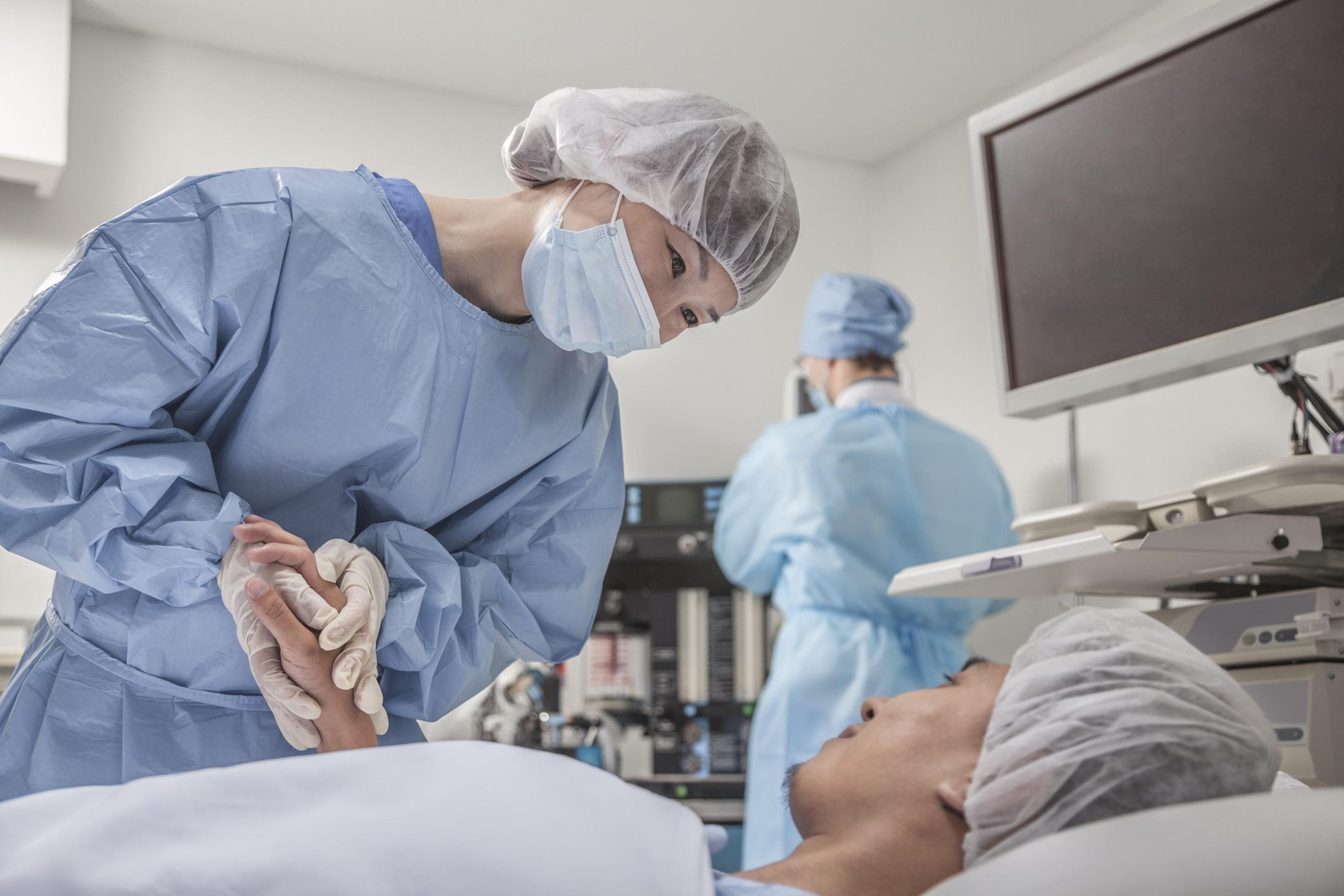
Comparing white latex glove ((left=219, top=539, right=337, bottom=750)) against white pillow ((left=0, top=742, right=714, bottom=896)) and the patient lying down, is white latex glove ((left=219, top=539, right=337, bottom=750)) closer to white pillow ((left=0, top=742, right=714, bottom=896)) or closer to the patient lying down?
the patient lying down

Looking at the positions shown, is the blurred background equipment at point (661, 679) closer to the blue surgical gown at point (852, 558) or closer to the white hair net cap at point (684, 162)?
the blue surgical gown at point (852, 558)

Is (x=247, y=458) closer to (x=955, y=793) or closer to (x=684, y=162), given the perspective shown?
(x=684, y=162)

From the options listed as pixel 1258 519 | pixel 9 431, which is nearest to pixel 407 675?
pixel 9 431

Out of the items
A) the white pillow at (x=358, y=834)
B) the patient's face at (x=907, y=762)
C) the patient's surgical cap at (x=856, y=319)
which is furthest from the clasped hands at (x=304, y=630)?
the patient's surgical cap at (x=856, y=319)

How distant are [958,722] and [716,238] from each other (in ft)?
2.13

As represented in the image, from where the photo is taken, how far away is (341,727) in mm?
1125

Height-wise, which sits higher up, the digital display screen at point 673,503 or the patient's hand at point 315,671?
the digital display screen at point 673,503

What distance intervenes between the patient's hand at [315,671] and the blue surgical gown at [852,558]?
4.78ft

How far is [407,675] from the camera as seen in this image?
4.25 ft

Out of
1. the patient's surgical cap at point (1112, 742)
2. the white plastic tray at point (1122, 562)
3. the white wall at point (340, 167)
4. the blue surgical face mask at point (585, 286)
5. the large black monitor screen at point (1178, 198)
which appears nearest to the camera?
the patient's surgical cap at point (1112, 742)

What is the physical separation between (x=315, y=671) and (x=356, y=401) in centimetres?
30

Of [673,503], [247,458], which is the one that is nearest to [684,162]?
[247,458]

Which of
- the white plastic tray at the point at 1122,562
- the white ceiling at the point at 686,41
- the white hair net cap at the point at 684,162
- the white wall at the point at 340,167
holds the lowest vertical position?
the white plastic tray at the point at 1122,562

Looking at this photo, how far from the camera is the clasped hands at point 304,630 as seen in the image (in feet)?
3.49
